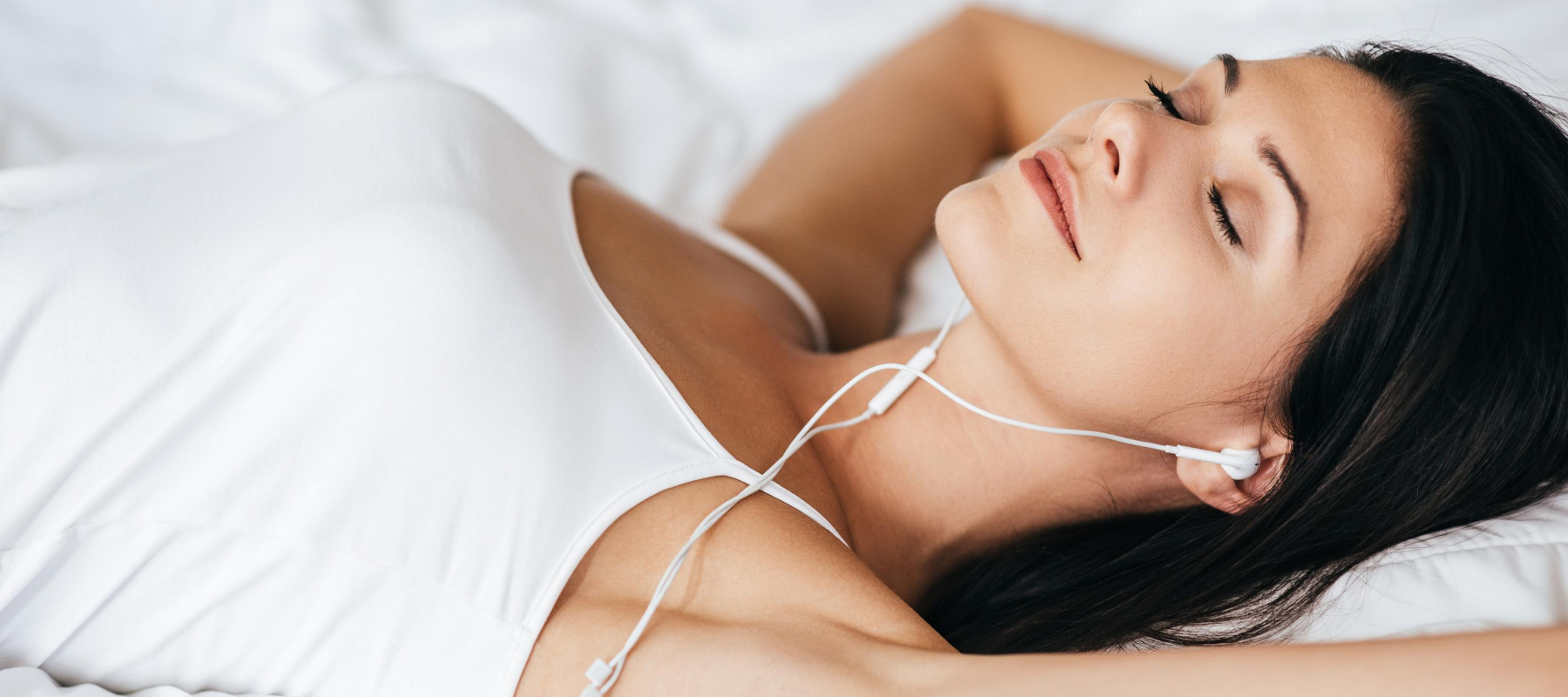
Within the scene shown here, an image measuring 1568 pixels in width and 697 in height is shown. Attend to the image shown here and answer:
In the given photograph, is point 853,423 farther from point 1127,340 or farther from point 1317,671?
point 1317,671

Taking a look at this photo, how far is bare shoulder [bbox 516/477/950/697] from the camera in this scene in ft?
2.82

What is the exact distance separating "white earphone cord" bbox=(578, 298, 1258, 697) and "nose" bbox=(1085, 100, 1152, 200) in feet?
0.90

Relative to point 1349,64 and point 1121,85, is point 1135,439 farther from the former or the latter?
point 1121,85

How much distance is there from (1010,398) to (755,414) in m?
0.32

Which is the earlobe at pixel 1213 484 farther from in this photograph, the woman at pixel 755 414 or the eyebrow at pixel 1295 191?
the eyebrow at pixel 1295 191

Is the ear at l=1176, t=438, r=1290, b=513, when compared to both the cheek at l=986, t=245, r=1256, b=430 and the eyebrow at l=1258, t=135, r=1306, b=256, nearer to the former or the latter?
the cheek at l=986, t=245, r=1256, b=430

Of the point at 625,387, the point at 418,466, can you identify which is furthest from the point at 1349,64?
the point at 418,466

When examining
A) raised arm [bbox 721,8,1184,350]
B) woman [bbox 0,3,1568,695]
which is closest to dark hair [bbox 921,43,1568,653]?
woman [bbox 0,3,1568,695]

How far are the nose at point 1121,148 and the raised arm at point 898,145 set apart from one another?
639 millimetres

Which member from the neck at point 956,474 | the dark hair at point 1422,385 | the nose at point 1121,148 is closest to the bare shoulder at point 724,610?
the neck at point 956,474

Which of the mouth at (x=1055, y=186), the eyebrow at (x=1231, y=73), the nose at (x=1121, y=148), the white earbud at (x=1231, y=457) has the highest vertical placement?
the eyebrow at (x=1231, y=73)

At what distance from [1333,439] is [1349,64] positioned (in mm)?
427

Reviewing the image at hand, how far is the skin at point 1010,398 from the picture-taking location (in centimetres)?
84

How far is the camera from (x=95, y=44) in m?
1.68
